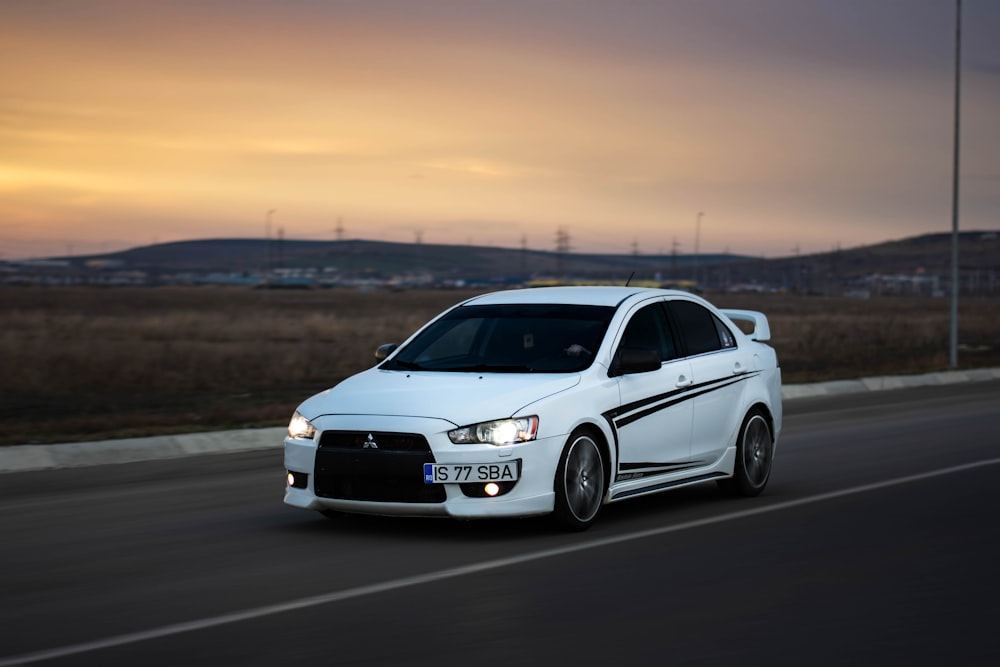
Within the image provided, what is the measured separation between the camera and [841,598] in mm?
7250

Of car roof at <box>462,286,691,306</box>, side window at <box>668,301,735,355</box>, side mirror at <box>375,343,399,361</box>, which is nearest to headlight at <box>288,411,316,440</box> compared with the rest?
side mirror at <box>375,343,399,361</box>

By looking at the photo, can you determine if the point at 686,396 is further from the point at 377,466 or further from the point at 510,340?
the point at 377,466

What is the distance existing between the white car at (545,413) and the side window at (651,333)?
12 millimetres

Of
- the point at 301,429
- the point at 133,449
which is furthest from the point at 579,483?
the point at 133,449

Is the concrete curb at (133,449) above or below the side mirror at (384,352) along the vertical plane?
below

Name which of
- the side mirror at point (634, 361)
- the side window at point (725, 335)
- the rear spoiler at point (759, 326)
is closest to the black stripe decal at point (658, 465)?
the side mirror at point (634, 361)

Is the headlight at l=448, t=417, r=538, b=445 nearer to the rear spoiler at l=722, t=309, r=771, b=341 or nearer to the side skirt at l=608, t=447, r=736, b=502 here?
the side skirt at l=608, t=447, r=736, b=502

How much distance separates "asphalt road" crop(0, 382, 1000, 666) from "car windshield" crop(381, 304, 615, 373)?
112cm

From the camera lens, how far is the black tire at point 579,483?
8.91 meters

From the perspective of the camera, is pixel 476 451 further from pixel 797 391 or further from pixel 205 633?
pixel 797 391

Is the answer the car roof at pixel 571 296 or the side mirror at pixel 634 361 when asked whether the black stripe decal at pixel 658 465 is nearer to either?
the side mirror at pixel 634 361

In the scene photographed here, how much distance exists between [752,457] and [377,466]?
12.4ft

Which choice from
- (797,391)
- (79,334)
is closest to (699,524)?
(797,391)

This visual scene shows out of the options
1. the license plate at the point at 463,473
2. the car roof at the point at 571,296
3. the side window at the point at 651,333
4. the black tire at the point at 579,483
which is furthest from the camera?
the car roof at the point at 571,296
